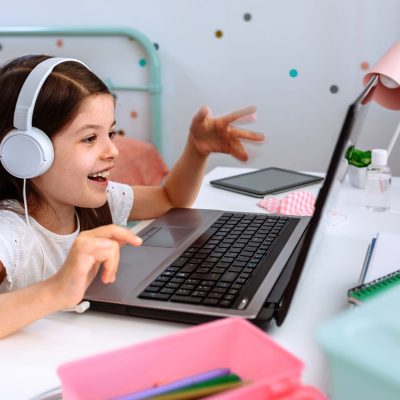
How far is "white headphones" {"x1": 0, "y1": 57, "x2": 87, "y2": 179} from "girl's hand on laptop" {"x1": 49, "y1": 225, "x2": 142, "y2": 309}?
217 mm

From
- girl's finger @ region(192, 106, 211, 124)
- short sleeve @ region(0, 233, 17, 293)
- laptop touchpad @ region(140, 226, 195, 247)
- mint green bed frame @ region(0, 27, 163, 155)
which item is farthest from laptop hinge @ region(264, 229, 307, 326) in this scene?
mint green bed frame @ region(0, 27, 163, 155)

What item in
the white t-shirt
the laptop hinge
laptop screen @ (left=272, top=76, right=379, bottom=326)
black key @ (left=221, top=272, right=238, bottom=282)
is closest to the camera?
laptop screen @ (left=272, top=76, right=379, bottom=326)

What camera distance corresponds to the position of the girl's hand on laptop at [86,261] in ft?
2.21

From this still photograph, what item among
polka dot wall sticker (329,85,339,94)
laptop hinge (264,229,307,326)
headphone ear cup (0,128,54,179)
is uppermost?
polka dot wall sticker (329,85,339,94)

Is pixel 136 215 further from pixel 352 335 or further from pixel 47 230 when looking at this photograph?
pixel 352 335

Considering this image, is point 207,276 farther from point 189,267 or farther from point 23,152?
point 23,152

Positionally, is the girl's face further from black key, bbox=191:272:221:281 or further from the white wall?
the white wall

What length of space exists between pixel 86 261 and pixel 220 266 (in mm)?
209

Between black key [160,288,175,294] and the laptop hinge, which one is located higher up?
the laptop hinge

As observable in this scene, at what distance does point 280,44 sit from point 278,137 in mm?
299

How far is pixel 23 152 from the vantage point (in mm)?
861

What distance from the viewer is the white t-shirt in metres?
0.87

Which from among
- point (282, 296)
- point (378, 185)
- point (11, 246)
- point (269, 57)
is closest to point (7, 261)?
point (11, 246)

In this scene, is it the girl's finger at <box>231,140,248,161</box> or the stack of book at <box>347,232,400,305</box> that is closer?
the stack of book at <box>347,232,400,305</box>
